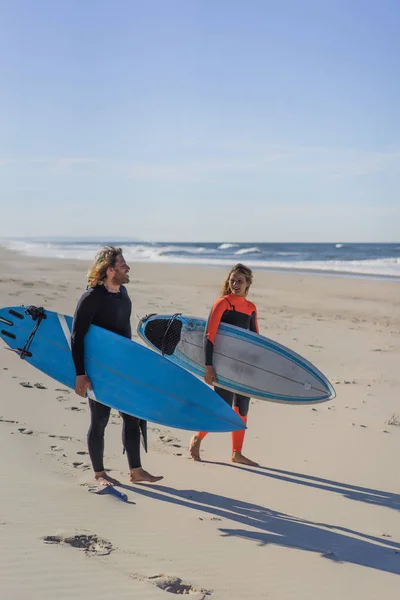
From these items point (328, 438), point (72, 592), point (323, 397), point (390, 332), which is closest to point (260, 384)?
point (323, 397)

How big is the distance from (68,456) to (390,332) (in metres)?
8.40

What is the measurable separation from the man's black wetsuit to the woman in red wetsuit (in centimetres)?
75

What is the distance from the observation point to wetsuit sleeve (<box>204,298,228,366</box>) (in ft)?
16.6

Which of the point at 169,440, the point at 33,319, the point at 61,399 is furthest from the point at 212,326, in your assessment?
the point at 61,399

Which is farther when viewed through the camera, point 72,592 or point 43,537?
point 43,537

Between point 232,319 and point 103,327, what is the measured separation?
1.20 m

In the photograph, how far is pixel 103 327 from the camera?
14.6ft

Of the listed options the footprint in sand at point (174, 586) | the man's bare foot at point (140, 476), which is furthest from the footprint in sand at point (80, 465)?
the footprint in sand at point (174, 586)

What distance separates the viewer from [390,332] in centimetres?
1196

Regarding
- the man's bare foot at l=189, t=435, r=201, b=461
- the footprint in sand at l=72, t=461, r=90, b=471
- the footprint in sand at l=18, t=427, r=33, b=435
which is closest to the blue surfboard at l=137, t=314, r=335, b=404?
the man's bare foot at l=189, t=435, r=201, b=461

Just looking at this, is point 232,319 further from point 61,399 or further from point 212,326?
point 61,399

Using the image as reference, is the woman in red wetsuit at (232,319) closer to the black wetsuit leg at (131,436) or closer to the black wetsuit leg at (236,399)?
the black wetsuit leg at (236,399)

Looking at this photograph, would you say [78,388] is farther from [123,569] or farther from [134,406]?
[123,569]

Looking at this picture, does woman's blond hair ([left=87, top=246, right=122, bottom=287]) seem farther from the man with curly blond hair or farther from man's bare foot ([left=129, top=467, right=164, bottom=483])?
man's bare foot ([left=129, top=467, right=164, bottom=483])
